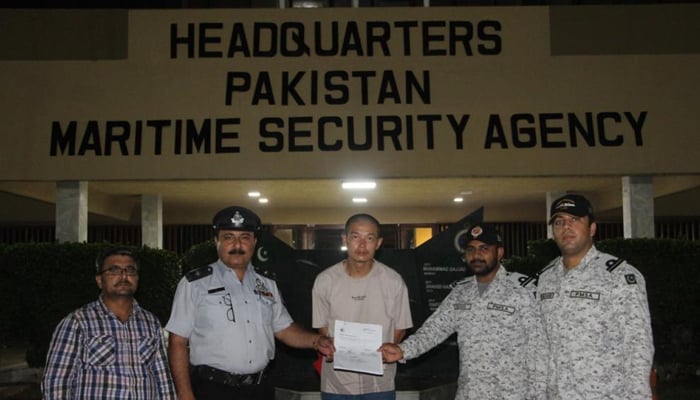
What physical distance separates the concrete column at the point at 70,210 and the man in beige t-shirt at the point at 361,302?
6.04m

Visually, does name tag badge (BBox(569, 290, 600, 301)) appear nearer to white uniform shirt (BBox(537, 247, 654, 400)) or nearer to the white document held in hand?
white uniform shirt (BBox(537, 247, 654, 400))

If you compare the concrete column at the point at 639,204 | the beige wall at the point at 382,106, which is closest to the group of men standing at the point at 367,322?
the beige wall at the point at 382,106

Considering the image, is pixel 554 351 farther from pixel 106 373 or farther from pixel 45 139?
pixel 45 139

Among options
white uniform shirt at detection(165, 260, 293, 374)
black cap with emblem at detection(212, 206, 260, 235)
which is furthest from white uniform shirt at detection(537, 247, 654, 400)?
black cap with emblem at detection(212, 206, 260, 235)

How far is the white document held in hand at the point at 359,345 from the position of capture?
3.85 metres

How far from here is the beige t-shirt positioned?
154 inches

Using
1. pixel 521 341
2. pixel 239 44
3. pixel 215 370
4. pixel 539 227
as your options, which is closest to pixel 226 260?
pixel 215 370

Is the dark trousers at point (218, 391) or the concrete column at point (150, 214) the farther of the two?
the concrete column at point (150, 214)

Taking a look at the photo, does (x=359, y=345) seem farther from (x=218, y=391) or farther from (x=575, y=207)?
(x=575, y=207)

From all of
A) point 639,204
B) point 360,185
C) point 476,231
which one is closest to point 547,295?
point 476,231

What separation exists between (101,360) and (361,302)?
56.6 inches

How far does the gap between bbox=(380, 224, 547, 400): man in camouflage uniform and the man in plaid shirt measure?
127cm

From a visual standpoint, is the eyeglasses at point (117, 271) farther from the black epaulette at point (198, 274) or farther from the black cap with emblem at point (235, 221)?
the black cap with emblem at point (235, 221)

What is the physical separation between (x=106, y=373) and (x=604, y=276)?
2.48m
